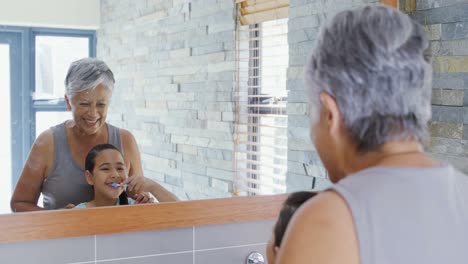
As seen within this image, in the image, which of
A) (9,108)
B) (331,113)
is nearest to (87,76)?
(9,108)

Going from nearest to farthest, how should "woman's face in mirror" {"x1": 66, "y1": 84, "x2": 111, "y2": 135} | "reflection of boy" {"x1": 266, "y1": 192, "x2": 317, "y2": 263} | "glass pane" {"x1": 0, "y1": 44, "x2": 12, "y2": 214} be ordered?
"reflection of boy" {"x1": 266, "y1": 192, "x2": 317, "y2": 263} → "glass pane" {"x1": 0, "y1": 44, "x2": 12, "y2": 214} → "woman's face in mirror" {"x1": 66, "y1": 84, "x2": 111, "y2": 135}

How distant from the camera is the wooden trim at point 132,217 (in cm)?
148

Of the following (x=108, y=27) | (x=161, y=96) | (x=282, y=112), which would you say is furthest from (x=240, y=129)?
(x=108, y=27)

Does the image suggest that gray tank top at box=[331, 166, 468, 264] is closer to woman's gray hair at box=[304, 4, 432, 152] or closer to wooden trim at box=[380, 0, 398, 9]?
woman's gray hair at box=[304, 4, 432, 152]

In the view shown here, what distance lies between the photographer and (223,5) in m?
1.77

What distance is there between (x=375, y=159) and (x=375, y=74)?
121 mm

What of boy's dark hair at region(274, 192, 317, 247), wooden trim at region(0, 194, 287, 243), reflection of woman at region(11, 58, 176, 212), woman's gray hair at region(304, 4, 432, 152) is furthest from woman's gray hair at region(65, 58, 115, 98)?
woman's gray hair at region(304, 4, 432, 152)

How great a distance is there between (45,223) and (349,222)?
99 cm

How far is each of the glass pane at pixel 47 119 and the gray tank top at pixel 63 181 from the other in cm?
1

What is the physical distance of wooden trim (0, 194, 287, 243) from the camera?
148cm

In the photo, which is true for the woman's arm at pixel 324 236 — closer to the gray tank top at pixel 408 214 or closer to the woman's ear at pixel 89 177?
the gray tank top at pixel 408 214

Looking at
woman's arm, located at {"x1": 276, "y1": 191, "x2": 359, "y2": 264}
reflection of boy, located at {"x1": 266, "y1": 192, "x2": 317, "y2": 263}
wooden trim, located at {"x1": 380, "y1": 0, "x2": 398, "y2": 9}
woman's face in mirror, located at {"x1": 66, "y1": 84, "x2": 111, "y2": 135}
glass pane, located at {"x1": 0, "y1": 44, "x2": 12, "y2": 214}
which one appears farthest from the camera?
wooden trim, located at {"x1": 380, "y1": 0, "x2": 398, "y2": 9}

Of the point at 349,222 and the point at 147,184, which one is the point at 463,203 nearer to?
the point at 349,222

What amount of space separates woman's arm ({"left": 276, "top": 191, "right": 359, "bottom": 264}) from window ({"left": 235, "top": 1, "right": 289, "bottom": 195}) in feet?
3.34
